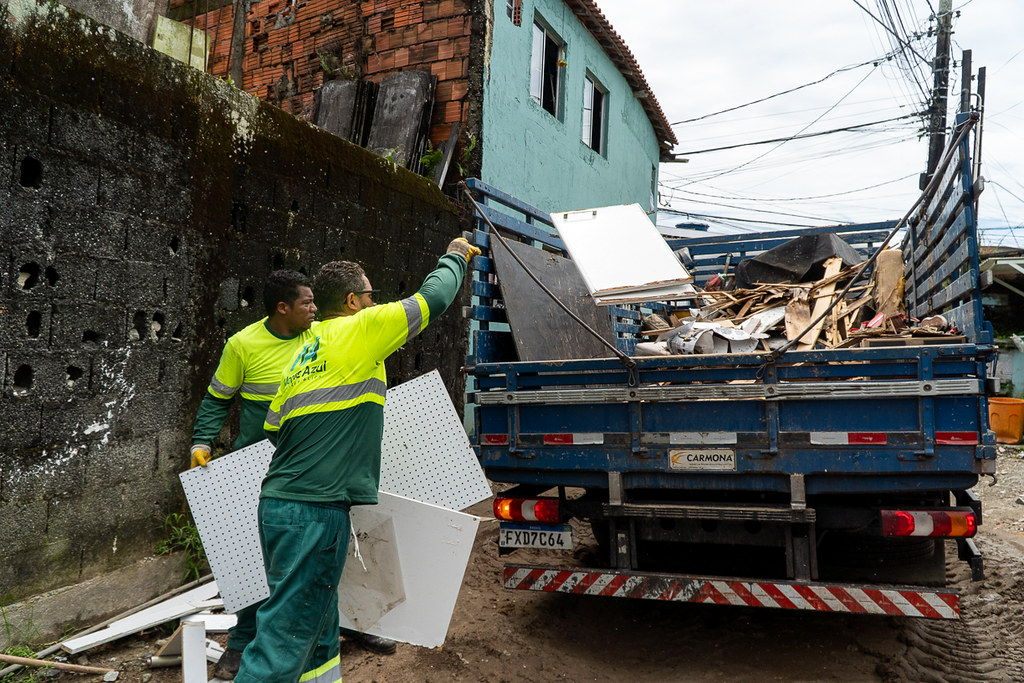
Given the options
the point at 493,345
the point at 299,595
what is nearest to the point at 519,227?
the point at 493,345

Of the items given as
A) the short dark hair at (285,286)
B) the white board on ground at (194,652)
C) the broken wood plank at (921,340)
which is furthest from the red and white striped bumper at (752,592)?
the short dark hair at (285,286)

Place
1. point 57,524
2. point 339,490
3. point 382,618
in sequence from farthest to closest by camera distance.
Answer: point 57,524 → point 382,618 → point 339,490

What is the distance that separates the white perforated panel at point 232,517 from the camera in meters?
3.02

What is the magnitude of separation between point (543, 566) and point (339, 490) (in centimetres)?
146

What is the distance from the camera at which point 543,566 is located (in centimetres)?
356

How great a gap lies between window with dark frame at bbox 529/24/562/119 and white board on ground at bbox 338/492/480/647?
8.05 metres

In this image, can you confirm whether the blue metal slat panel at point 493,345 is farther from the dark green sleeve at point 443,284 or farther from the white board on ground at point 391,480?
the dark green sleeve at point 443,284

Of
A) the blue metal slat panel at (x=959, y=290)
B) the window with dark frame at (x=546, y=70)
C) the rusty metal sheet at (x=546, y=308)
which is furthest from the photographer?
the window with dark frame at (x=546, y=70)

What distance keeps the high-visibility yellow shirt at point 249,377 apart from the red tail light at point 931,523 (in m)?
2.67

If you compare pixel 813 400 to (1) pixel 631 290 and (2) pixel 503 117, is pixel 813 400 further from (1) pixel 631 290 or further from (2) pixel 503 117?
(2) pixel 503 117

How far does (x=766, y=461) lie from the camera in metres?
3.21

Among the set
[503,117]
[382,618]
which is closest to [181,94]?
[382,618]

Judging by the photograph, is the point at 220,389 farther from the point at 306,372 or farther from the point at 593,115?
the point at 593,115

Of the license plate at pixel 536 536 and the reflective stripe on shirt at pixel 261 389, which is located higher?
→ the reflective stripe on shirt at pixel 261 389
